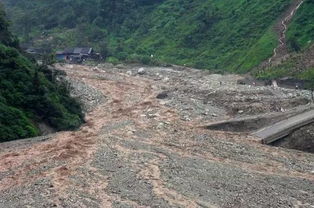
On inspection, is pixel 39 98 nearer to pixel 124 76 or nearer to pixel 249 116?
pixel 249 116

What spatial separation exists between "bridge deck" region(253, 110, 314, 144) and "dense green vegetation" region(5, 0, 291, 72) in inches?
1372

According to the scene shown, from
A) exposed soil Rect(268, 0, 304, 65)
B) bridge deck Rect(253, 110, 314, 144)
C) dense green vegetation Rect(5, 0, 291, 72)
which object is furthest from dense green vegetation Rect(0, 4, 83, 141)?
dense green vegetation Rect(5, 0, 291, 72)

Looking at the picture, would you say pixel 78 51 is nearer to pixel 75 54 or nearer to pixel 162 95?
pixel 75 54

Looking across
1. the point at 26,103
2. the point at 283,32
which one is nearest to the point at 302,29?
the point at 283,32

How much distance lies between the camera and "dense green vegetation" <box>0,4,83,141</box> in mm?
42562

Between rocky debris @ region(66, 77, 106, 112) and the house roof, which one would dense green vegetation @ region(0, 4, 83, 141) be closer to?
rocky debris @ region(66, 77, 106, 112)

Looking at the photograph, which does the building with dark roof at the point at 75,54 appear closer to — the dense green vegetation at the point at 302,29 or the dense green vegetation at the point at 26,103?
the dense green vegetation at the point at 302,29

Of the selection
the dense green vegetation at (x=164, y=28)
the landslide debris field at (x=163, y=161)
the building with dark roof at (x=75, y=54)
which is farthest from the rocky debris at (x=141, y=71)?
the landslide debris field at (x=163, y=161)

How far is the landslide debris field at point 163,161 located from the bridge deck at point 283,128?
3.32 ft

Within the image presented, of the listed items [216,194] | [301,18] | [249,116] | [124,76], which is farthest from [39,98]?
[301,18]

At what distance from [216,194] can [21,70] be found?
2591cm

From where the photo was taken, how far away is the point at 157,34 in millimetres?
109625

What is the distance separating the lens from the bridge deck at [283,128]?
132ft

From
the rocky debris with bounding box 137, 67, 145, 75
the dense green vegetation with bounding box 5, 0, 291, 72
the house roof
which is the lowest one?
the rocky debris with bounding box 137, 67, 145, 75
